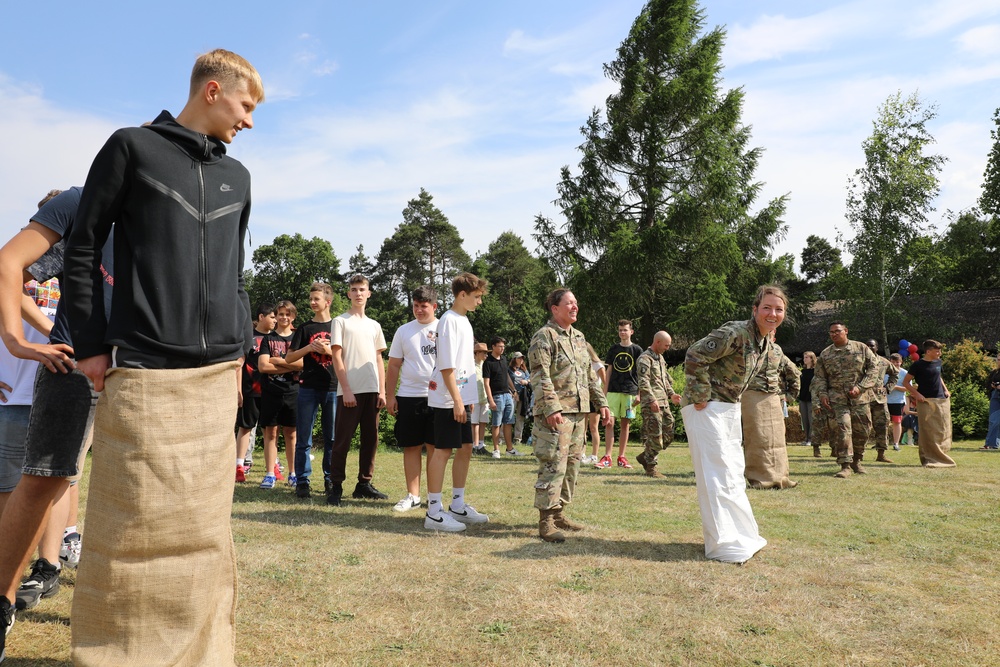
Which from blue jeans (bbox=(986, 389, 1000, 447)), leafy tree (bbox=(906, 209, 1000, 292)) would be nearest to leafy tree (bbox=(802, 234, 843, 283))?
leafy tree (bbox=(906, 209, 1000, 292))

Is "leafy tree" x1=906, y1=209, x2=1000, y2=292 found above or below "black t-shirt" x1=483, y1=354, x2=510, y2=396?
above

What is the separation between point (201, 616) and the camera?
260 centimetres

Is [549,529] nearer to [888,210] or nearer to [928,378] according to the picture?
[928,378]

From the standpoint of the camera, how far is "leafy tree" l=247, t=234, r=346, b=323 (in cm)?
6494

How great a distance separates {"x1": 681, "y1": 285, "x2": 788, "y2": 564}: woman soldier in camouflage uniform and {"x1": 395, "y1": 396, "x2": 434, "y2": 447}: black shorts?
2554 millimetres

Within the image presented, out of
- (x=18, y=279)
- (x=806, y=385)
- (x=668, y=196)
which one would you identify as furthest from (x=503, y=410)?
(x=668, y=196)

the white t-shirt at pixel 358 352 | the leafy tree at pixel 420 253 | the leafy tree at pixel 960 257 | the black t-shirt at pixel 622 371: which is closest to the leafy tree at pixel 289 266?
the leafy tree at pixel 420 253

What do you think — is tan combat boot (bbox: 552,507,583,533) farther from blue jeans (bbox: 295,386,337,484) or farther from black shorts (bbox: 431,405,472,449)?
blue jeans (bbox: 295,386,337,484)

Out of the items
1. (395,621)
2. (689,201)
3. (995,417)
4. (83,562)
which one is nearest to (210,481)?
(83,562)

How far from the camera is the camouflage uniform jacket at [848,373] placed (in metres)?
10.6

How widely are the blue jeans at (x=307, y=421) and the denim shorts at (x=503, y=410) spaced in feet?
21.2

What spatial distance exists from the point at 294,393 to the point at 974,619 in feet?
23.3

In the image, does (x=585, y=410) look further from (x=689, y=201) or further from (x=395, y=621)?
(x=689, y=201)

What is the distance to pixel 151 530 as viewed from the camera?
8.14 feet
